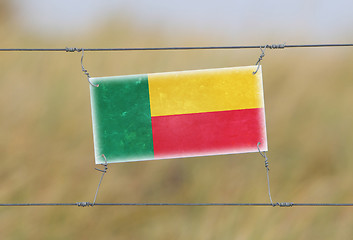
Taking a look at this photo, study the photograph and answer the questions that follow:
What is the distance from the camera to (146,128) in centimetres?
534

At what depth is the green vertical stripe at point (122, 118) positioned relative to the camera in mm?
5316

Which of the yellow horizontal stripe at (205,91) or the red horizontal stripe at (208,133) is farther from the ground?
the yellow horizontal stripe at (205,91)

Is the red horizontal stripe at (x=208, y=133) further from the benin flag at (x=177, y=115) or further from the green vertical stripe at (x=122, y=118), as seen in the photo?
the green vertical stripe at (x=122, y=118)

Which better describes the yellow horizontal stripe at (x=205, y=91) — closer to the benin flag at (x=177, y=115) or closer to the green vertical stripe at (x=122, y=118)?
the benin flag at (x=177, y=115)

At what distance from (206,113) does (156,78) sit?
1.61ft

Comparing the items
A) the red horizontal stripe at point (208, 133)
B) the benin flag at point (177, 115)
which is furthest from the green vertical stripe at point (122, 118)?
the red horizontal stripe at point (208, 133)

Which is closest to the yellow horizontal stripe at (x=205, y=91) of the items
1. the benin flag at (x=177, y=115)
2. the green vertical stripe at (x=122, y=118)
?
the benin flag at (x=177, y=115)

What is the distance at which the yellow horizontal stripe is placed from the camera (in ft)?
17.3

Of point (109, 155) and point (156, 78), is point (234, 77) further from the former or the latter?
point (109, 155)

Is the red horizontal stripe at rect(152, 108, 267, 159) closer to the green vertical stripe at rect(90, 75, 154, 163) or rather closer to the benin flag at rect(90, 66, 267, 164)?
the benin flag at rect(90, 66, 267, 164)

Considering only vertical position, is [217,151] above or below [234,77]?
below

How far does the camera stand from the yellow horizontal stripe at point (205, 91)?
5.29m

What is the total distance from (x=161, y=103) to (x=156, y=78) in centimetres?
20

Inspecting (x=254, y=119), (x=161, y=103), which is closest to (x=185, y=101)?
(x=161, y=103)
